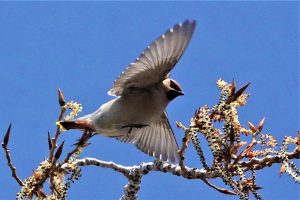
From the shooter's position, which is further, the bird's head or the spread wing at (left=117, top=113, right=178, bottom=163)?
the spread wing at (left=117, top=113, right=178, bottom=163)

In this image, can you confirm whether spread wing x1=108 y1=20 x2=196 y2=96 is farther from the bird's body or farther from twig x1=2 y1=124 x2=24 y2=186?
twig x1=2 y1=124 x2=24 y2=186

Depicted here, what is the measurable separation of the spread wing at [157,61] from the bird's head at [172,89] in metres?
0.08

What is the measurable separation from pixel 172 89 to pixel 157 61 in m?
0.43

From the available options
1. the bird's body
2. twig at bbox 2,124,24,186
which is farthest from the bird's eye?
twig at bbox 2,124,24,186

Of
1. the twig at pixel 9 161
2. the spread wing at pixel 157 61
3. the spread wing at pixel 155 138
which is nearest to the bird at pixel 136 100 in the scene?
the spread wing at pixel 157 61

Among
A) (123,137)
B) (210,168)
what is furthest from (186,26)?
(123,137)

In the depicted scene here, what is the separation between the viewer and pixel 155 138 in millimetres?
5234

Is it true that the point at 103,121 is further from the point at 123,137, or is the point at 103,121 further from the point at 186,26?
the point at 186,26

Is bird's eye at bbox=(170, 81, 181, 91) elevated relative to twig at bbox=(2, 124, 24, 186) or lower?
elevated

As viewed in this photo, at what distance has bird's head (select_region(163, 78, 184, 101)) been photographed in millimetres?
4508

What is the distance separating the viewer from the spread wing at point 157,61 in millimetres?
3739

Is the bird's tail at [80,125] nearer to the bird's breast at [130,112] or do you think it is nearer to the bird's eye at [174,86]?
the bird's breast at [130,112]

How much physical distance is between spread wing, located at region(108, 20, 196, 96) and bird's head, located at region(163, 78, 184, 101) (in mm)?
79

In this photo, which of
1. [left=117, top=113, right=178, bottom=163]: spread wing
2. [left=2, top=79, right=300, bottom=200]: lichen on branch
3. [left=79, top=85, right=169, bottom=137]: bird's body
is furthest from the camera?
[left=117, top=113, right=178, bottom=163]: spread wing
